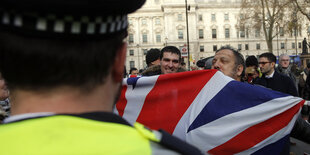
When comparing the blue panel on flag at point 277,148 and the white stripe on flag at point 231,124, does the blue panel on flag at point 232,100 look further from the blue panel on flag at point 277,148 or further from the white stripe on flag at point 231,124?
the blue panel on flag at point 277,148

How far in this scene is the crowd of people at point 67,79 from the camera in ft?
2.00

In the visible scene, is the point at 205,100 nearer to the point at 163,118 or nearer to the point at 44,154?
the point at 163,118

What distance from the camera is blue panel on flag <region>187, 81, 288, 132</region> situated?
2262 millimetres

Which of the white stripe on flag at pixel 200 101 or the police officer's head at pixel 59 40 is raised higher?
the police officer's head at pixel 59 40

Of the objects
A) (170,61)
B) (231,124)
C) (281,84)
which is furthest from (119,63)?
(281,84)

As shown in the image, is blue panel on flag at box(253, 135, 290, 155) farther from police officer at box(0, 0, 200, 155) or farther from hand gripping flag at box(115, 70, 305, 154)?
police officer at box(0, 0, 200, 155)

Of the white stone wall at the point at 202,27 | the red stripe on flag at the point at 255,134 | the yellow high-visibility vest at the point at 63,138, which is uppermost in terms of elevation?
the white stone wall at the point at 202,27

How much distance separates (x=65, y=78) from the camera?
0.68 meters

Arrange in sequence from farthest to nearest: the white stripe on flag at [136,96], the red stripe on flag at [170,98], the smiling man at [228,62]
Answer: the smiling man at [228,62] < the white stripe on flag at [136,96] < the red stripe on flag at [170,98]

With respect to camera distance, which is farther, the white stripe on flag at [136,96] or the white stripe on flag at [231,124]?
the white stripe on flag at [136,96]

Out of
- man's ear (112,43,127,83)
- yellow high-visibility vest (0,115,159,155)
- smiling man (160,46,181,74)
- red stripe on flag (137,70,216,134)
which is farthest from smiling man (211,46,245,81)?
yellow high-visibility vest (0,115,159,155)

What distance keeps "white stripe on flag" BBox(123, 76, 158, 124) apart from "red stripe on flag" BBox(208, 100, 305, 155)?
0.74m

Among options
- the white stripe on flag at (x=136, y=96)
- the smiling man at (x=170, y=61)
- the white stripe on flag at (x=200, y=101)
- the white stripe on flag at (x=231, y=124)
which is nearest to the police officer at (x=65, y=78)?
the white stripe on flag at (x=231, y=124)

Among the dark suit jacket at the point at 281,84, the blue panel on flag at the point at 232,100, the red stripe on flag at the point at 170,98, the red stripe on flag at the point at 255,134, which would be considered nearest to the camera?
the red stripe on flag at the point at 255,134
